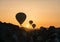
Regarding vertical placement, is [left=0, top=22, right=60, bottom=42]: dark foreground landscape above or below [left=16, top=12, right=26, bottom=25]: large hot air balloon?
below

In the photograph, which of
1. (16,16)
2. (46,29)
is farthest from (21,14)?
Result: (46,29)

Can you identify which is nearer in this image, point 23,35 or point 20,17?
point 23,35

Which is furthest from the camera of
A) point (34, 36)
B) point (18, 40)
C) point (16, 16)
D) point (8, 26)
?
point (16, 16)

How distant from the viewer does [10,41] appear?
25.7 m

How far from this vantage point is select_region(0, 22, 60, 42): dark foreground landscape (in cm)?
2673

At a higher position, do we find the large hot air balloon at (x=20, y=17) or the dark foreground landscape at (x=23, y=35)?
the large hot air balloon at (x=20, y=17)

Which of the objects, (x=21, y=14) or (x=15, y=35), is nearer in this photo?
(x=15, y=35)

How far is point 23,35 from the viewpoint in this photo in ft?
94.9

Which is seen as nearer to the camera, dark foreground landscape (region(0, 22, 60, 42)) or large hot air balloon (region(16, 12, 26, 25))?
dark foreground landscape (region(0, 22, 60, 42))

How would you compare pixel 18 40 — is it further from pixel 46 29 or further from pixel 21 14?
pixel 21 14

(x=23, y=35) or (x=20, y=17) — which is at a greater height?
(x=20, y=17)

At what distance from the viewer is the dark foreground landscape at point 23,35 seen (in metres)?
26.7

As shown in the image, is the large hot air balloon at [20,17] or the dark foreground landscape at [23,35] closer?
the dark foreground landscape at [23,35]

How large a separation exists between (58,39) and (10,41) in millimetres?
5380
